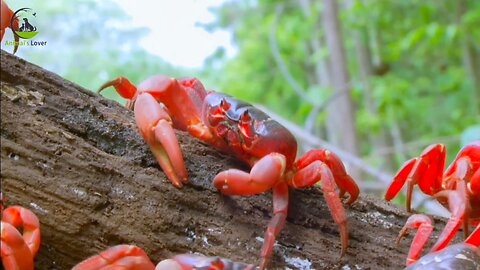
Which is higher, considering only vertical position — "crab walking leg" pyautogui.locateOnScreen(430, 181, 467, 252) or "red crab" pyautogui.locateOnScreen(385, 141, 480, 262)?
"red crab" pyautogui.locateOnScreen(385, 141, 480, 262)

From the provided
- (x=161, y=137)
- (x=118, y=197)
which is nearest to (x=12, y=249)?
(x=118, y=197)

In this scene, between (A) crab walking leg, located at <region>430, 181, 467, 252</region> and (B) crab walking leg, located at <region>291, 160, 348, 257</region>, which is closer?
(B) crab walking leg, located at <region>291, 160, 348, 257</region>

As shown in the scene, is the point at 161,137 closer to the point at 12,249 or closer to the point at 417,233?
the point at 12,249

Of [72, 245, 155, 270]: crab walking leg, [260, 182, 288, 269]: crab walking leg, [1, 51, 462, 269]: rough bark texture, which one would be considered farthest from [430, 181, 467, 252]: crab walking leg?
[72, 245, 155, 270]: crab walking leg

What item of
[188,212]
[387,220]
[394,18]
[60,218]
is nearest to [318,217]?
[387,220]

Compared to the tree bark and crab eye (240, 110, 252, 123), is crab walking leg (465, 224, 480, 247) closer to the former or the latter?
crab eye (240, 110, 252, 123)

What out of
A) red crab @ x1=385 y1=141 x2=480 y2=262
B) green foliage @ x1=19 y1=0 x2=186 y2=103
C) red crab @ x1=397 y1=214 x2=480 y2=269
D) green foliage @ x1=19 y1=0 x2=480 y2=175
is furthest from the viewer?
green foliage @ x1=19 y1=0 x2=480 y2=175

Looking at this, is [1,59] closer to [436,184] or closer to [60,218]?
[60,218]

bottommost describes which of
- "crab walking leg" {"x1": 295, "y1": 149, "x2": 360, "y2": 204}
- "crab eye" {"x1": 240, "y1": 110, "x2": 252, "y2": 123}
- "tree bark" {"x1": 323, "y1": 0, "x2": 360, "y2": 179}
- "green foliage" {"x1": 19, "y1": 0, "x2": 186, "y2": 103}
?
"crab walking leg" {"x1": 295, "y1": 149, "x2": 360, "y2": 204}
